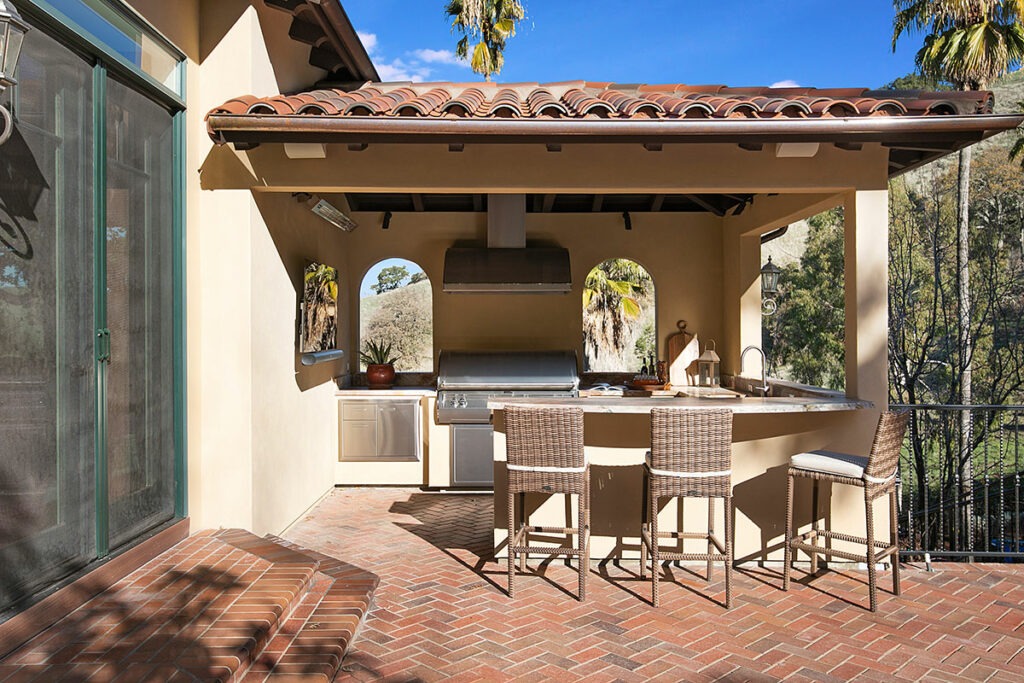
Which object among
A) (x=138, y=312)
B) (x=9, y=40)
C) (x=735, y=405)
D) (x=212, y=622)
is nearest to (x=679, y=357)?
(x=735, y=405)

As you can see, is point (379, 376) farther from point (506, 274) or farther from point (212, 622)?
point (212, 622)

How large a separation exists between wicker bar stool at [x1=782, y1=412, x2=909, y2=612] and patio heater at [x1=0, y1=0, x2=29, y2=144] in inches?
187

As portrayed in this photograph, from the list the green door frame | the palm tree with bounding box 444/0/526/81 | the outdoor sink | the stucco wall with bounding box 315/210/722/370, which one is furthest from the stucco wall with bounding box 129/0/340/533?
the palm tree with bounding box 444/0/526/81

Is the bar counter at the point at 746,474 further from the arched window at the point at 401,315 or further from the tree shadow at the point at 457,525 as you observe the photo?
the arched window at the point at 401,315

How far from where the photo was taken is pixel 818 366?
80.4 ft

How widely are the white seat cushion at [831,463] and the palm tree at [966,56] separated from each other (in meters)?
8.58

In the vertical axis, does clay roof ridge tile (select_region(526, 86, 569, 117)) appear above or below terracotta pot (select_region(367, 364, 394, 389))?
above

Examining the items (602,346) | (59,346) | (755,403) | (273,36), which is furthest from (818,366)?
(59,346)

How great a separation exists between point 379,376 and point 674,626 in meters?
5.12

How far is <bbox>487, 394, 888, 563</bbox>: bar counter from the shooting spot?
528cm

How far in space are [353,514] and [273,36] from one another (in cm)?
430

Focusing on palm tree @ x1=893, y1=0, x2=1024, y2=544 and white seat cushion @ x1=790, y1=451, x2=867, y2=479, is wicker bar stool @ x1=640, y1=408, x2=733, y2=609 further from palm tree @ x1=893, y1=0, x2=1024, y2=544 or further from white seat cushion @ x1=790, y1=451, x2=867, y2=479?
palm tree @ x1=893, y1=0, x2=1024, y2=544

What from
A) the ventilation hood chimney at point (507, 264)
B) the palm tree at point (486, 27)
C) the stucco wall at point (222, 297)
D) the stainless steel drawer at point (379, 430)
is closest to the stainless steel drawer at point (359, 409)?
the stainless steel drawer at point (379, 430)

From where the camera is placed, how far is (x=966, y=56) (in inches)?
481
